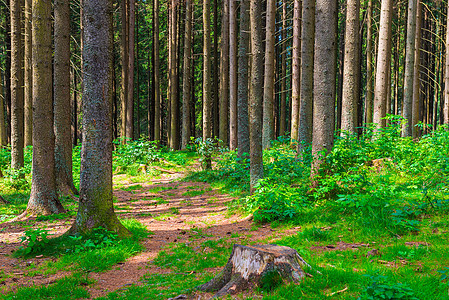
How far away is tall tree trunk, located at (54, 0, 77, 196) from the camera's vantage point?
30.7 ft

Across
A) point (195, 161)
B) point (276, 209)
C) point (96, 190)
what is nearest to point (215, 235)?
point (276, 209)

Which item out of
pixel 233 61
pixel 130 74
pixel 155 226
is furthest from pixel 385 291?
pixel 130 74

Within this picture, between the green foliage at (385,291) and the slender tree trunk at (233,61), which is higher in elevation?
the slender tree trunk at (233,61)

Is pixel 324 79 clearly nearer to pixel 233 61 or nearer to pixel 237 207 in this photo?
pixel 237 207

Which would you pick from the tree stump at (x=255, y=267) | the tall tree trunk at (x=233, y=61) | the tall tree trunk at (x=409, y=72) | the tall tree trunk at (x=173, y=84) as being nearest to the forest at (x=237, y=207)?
the tree stump at (x=255, y=267)

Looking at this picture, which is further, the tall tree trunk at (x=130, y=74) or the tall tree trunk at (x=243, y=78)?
the tall tree trunk at (x=130, y=74)

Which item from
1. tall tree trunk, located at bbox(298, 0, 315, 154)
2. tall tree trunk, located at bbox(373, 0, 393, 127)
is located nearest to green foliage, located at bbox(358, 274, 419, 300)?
tall tree trunk, located at bbox(298, 0, 315, 154)

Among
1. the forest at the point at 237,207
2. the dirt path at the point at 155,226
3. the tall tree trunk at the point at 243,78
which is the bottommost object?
the dirt path at the point at 155,226

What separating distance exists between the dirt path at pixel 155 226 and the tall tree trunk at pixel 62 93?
1.85m

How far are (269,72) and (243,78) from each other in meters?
4.78

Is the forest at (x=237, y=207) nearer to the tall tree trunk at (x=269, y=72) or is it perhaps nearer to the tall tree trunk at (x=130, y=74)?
the tall tree trunk at (x=269, y=72)

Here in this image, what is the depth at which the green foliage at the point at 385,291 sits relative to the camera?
2.89 metres

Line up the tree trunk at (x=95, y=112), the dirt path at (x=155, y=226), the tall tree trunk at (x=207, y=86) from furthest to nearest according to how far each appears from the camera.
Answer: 1. the tall tree trunk at (x=207, y=86)
2. the tree trunk at (x=95, y=112)
3. the dirt path at (x=155, y=226)

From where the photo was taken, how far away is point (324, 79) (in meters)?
7.71
